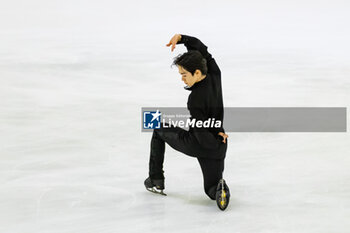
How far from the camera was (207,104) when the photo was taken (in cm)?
414

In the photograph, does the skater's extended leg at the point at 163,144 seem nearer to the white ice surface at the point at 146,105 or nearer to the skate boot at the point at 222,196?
the white ice surface at the point at 146,105

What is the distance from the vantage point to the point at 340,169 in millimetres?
4953

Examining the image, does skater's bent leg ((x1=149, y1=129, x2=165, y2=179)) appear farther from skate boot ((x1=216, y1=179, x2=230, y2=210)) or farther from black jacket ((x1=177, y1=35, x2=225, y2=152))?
skate boot ((x1=216, y1=179, x2=230, y2=210))

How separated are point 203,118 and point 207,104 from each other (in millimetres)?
91

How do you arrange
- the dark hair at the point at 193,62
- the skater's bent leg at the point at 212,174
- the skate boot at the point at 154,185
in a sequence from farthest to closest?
the skate boot at the point at 154,185
the skater's bent leg at the point at 212,174
the dark hair at the point at 193,62

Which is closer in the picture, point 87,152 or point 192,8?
point 87,152

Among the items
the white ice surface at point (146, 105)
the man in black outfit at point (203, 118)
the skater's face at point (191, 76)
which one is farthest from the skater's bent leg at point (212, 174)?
the skater's face at point (191, 76)

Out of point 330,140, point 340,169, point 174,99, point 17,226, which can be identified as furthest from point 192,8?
point 17,226

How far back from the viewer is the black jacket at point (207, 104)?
13.5 feet

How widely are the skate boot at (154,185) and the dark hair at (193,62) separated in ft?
2.56

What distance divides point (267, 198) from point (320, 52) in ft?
17.8

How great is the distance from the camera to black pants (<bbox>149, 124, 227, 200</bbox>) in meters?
4.23

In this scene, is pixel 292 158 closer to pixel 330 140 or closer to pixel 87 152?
pixel 330 140

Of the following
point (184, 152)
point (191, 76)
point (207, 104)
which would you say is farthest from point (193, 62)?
point (184, 152)
